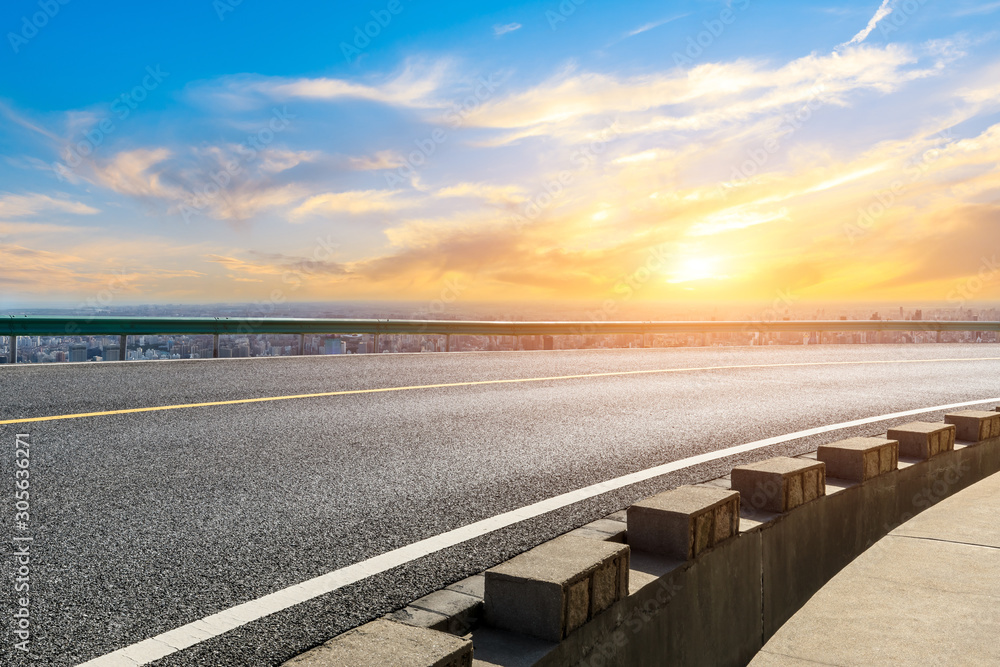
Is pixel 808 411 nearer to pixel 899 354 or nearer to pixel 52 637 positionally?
pixel 52 637

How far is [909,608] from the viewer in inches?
166

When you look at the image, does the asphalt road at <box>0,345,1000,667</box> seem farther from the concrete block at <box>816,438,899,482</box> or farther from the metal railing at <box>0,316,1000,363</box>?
the metal railing at <box>0,316,1000,363</box>

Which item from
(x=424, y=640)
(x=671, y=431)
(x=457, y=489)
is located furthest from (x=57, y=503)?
(x=671, y=431)

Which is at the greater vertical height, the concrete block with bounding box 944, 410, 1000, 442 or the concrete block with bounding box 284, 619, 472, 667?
the concrete block with bounding box 944, 410, 1000, 442

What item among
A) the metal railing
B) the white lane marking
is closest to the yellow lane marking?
the white lane marking

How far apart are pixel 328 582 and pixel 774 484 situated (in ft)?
7.66

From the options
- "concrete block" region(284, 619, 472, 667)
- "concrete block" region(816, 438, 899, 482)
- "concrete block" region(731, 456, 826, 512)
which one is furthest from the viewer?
"concrete block" region(816, 438, 899, 482)

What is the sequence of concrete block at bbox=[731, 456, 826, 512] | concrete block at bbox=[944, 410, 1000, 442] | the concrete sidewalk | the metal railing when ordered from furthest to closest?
1. the metal railing
2. concrete block at bbox=[944, 410, 1000, 442]
3. concrete block at bbox=[731, 456, 826, 512]
4. the concrete sidewalk

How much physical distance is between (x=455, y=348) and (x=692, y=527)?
13832 millimetres

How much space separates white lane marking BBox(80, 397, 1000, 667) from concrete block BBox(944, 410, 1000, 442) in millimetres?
2602

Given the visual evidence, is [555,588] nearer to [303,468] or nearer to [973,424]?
[303,468]

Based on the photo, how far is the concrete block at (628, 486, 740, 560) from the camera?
325cm

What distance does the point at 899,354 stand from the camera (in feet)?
60.8

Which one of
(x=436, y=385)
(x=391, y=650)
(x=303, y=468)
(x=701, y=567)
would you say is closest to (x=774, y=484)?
(x=701, y=567)
